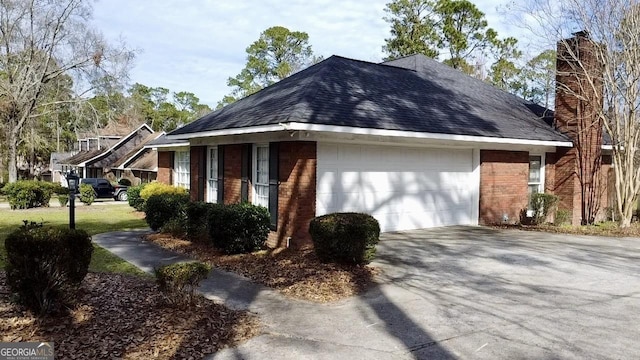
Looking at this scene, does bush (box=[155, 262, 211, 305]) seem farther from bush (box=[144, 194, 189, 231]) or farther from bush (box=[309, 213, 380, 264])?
bush (box=[144, 194, 189, 231])

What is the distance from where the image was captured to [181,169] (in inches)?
783

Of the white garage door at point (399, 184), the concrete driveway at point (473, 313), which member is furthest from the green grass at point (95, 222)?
the white garage door at point (399, 184)

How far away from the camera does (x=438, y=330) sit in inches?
201

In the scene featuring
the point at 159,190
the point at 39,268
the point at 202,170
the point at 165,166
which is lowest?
the point at 39,268

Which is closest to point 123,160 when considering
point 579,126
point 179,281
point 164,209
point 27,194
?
point 27,194

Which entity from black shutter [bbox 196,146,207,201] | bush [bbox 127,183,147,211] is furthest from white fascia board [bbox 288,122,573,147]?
bush [bbox 127,183,147,211]

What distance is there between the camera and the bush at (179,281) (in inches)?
219

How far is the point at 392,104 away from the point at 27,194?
18826mm

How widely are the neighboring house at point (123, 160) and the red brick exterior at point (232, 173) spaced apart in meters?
21.8

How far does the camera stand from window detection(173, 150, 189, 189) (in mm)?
19359

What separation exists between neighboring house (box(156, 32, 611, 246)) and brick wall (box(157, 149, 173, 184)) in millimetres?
6503

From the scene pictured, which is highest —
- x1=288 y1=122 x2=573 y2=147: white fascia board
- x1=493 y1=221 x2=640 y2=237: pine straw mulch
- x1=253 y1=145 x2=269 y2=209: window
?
x1=288 y1=122 x2=573 y2=147: white fascia board

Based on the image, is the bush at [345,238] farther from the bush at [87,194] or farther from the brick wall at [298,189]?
the bush at [87,194]

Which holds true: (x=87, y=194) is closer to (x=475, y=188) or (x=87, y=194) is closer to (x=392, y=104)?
(x=392, y=104)
